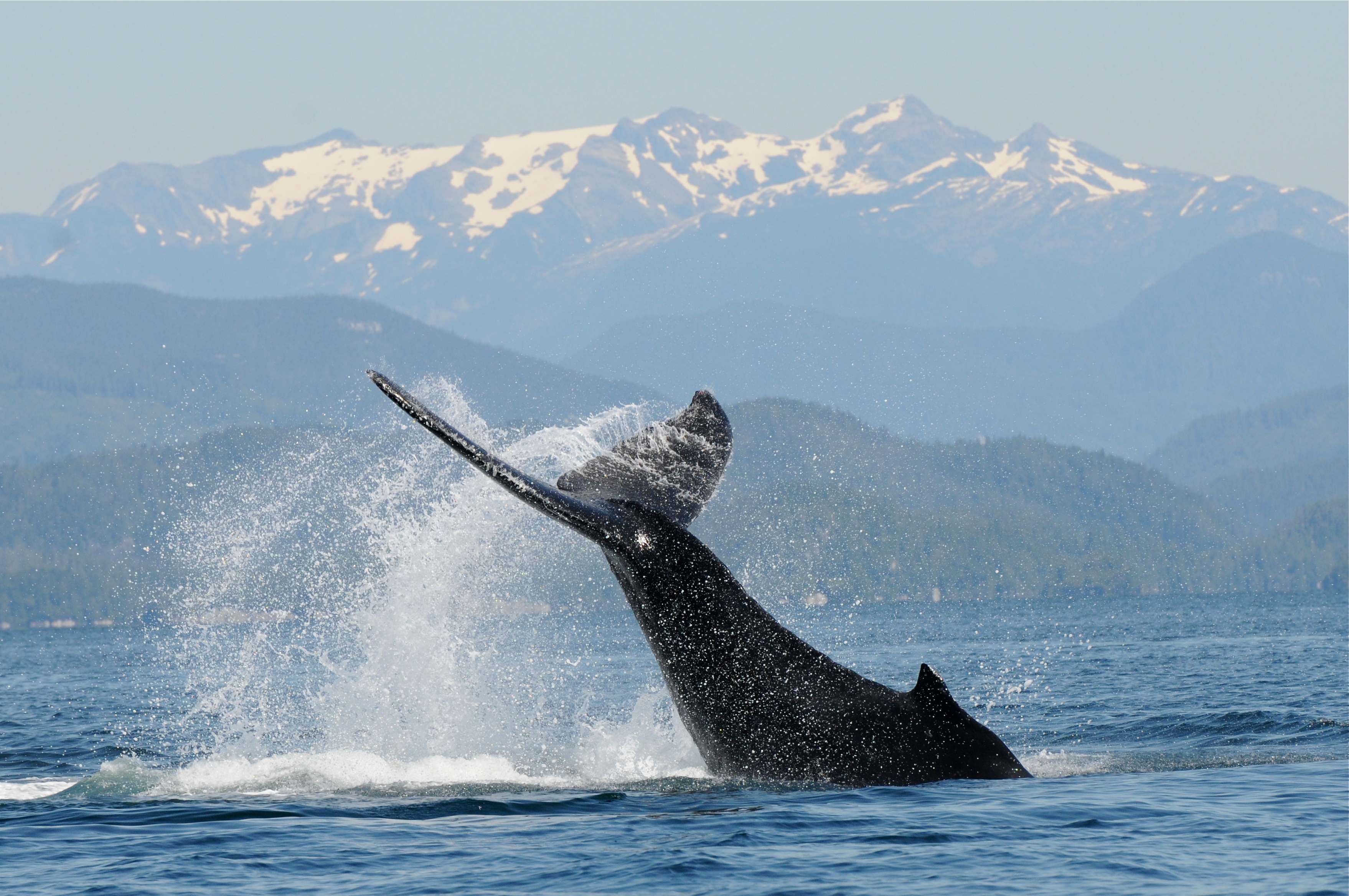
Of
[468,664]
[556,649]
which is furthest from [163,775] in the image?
[556,649]

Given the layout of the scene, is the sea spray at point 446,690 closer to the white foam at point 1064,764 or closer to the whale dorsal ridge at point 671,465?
the whale dorsal ridge at point 671,465

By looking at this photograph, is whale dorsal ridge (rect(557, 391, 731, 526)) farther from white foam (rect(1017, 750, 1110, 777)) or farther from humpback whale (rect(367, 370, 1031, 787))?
white foam (rect(1017, 750, 1110, 777))

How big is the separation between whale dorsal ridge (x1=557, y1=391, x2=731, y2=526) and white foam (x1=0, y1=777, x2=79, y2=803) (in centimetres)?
819

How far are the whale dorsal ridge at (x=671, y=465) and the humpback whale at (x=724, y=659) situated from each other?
0.01 meters

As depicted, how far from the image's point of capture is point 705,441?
14773 mm

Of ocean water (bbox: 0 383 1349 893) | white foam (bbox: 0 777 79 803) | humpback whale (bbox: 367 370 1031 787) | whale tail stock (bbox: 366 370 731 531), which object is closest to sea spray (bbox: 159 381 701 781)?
ocean water (bbox: 0 383 1349 893)

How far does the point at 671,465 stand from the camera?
1476cm

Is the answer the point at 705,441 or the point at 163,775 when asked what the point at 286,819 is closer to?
the point at 163,775

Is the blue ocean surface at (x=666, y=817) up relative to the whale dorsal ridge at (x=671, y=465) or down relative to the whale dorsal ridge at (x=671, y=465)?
down

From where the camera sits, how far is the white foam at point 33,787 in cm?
1872

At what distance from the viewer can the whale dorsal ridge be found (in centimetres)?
1458

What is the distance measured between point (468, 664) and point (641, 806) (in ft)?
145

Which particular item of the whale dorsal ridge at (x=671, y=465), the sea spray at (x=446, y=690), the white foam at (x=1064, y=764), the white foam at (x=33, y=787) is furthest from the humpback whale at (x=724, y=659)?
the white foam at (x=33, y=787)

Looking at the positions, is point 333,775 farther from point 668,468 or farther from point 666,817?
point 668,468
